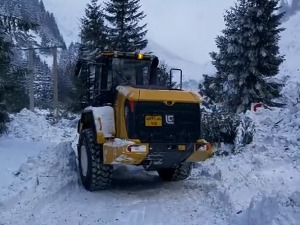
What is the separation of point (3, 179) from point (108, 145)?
6.77 ft

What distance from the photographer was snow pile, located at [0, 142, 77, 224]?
7.17 m

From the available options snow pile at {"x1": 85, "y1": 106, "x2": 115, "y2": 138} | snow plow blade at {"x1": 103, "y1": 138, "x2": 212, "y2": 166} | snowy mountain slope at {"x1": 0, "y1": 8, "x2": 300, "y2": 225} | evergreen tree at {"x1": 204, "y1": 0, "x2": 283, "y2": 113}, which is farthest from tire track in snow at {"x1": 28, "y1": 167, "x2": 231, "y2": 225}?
evergreen tree at {"x1": 204, "y1": 0, "x2": 283, "y2": 113}

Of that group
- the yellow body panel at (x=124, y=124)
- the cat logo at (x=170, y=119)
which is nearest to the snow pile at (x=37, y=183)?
the yellow body panel at (x=124, y=124)

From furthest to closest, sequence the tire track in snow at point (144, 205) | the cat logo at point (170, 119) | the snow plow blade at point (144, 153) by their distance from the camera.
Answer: the cat logo at point (170, 119) < the snow plow blade at point (144, 153) < the tire track in snow at point (144, 205)

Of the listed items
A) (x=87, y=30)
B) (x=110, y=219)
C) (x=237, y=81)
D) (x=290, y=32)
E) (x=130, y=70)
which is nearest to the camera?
(x=110, y=219)

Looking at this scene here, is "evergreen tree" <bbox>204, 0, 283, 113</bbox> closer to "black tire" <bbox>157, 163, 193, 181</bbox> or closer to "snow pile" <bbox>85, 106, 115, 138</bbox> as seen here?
"black tire" <bbox>157, 163, 193, 181</bbox>

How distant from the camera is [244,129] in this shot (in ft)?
44.6

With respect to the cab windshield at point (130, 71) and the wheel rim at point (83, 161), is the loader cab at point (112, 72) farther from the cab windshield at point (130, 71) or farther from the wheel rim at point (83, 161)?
the wheel rim at point (83, 161)

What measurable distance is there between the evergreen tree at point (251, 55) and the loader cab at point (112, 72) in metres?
12.0

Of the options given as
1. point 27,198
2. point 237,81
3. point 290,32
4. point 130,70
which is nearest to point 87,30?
point 237,81

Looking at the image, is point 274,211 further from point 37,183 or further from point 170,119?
point 37,183

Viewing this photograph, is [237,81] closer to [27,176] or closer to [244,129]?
[244,129]

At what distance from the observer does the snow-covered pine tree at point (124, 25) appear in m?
29.9

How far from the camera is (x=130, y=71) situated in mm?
9555
